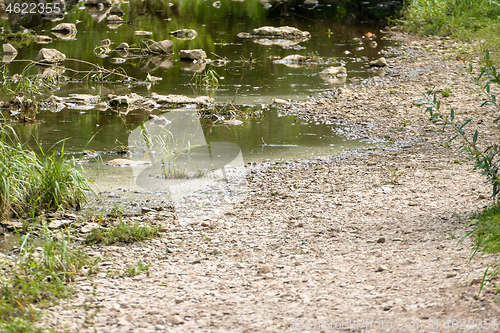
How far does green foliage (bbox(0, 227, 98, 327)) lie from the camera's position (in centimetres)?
396

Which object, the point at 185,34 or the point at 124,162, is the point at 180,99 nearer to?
the point at 124,162

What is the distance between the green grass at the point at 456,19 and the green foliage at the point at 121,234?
1291cm

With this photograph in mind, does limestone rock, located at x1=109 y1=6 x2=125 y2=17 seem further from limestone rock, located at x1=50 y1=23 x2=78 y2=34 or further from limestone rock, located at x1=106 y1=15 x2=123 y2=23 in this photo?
limestone rock, located at x1=50 y1=23 x2=78 y2=34

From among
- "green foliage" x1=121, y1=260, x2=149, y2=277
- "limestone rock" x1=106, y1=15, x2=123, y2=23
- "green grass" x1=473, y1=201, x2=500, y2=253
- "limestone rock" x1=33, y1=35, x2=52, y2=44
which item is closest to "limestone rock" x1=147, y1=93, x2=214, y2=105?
"green foliage" x1=121, y1=260, x2=149, y2=277

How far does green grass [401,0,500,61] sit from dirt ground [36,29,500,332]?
10360mm

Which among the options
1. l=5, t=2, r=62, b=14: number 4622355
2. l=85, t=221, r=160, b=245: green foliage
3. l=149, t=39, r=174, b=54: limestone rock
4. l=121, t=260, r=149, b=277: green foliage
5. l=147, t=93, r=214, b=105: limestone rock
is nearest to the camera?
l=121, t=260, r=149, b=277: green foliage

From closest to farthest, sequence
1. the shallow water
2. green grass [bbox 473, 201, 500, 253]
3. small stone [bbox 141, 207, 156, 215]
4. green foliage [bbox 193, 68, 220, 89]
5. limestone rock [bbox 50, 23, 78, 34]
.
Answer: green grass [bbox 473, 201, 500, 253] < small stone [bbox 141, 207, 156, 215] < the shallow water < green foliage [bbox 193, 68, 220, 89] < limestone rock [bbox 50, 23, 78, 34]

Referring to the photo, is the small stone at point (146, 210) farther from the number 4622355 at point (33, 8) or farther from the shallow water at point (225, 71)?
the number 4622355 at point (33, 8)

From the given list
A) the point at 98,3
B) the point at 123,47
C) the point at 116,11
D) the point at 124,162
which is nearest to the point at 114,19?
the point at 116,11

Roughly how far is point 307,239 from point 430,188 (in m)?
1.94

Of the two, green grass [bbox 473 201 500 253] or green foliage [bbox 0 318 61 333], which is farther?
green grass [bbox 473 201 500 253]

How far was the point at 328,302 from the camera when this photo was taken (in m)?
4.11

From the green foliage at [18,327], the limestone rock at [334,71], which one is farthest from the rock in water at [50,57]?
the green foliage at [18,327]

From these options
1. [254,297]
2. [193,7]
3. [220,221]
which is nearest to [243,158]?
[220,221]
